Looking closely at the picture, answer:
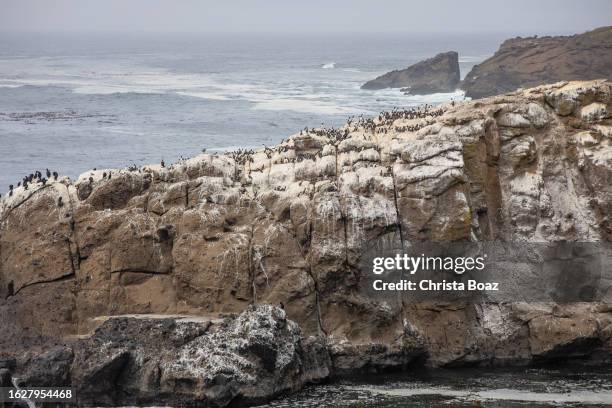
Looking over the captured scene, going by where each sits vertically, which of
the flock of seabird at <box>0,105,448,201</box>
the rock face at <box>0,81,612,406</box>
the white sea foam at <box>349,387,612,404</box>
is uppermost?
the flock of seabird at <box>0,105,448,201</box>

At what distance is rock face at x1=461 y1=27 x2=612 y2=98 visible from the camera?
381 ft

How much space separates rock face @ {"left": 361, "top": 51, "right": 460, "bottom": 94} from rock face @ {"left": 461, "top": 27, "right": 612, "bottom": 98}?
150 inches

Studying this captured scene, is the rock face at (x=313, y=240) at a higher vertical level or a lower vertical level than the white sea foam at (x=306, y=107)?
lower

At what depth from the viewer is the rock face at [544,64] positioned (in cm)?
11619

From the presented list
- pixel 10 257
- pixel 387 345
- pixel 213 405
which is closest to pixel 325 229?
pixel 387 345

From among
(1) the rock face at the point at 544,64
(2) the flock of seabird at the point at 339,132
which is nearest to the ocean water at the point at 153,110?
(1) the rock face at the point at 544,64

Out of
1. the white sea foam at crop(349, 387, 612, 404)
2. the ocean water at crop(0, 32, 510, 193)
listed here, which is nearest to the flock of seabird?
the white sea foam at crop(349, 387, 612, 404)

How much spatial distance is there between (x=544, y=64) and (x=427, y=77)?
24632 millimetres

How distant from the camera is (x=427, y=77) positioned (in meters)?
145

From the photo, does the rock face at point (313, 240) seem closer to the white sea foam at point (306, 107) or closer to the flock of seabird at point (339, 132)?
the flock of seabird at point (339, 132)

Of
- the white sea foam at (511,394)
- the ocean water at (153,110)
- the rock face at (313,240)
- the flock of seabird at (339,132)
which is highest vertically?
the ocean water at (153,110)

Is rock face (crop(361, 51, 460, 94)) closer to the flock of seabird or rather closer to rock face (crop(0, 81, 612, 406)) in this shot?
the flock of seabird

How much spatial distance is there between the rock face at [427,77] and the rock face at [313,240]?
320 feet

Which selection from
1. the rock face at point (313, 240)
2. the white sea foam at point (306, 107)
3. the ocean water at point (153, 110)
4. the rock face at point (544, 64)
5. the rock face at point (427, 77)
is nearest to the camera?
the rock face at point (313, 240)
